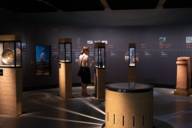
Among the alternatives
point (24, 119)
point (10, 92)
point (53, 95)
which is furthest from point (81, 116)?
point (53, 95)

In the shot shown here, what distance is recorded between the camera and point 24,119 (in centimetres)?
809

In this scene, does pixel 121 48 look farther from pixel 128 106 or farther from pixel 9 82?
pixel 128 106

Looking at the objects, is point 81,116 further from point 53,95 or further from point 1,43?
point 53,95

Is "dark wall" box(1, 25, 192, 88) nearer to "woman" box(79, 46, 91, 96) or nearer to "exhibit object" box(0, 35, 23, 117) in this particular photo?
"woman" box(79, 46, 91, 96)

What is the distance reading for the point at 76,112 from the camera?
29.2 feet

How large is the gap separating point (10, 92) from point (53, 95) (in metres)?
3.49

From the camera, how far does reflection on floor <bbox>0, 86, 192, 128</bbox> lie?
755 centimetres

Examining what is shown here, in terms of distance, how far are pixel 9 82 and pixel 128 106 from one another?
4.21 m

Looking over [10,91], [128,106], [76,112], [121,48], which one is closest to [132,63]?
[121,48]

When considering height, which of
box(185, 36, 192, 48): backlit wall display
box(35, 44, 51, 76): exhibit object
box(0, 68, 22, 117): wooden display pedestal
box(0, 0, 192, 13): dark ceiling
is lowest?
box(0, 68, 22, 117): wooden display pedestal

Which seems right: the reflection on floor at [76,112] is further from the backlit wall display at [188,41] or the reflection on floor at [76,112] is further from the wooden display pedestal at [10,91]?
the backlit wall display at [188,41]

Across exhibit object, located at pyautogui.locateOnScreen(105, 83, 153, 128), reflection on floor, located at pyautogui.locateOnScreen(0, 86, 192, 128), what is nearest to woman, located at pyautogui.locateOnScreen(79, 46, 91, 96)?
reflection on floor, located at pyautogui.locateOnScreen(0, 86, 192, 128)

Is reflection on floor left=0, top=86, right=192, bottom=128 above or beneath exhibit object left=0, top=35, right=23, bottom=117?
beneath

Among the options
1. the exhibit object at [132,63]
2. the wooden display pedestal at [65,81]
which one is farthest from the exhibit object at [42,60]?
the exhibit object at [132,63]
